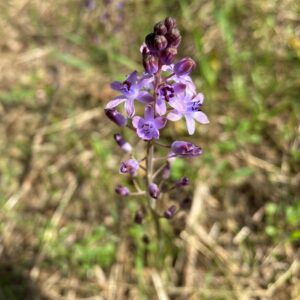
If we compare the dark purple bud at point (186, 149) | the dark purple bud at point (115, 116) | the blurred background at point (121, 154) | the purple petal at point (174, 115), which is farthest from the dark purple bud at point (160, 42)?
the blurred background at point (121, 154)

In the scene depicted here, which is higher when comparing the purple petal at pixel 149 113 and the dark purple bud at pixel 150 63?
the dark purple bud at pixel 150 63

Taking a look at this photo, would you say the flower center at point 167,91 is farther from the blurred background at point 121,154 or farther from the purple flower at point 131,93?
the blurred background at point 121,154

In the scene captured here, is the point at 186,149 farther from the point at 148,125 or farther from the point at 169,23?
the point at 169,23

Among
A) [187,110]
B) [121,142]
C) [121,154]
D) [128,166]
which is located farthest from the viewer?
[121,154]

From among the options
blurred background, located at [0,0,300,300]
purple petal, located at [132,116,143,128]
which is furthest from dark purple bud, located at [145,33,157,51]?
blurred background, located at [0,0,300,300]

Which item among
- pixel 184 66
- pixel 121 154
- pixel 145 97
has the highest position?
pixel 184 66

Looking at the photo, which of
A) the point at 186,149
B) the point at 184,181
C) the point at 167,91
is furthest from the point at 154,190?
the point at 167,91

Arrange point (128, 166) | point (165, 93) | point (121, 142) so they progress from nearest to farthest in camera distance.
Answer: point (165, 93), point (128, 166), point (121, 142)
